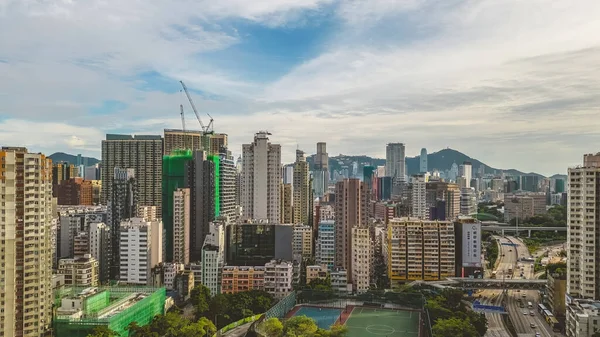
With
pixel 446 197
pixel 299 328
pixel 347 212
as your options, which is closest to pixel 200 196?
pixel 347 212

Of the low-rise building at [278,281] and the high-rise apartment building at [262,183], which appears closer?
the low-rise building at [278,281]

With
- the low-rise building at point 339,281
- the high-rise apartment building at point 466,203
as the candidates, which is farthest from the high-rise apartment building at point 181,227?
the high-rise apartment building at point 466,203

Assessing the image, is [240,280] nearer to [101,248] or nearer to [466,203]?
[101,248]

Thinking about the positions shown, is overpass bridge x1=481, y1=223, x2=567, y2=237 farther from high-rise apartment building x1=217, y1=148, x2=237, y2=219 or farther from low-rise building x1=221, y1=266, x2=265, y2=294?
low-rise building x1=221, y1=266, x2=265, y2=294

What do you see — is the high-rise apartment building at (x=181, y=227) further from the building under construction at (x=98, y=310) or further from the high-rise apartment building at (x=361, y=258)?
the high-rise apartment building at (x=361, y=258)

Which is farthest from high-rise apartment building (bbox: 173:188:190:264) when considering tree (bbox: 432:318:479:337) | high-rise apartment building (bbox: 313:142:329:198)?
high-rise apartment building (bbox: 313:142:329:198)
